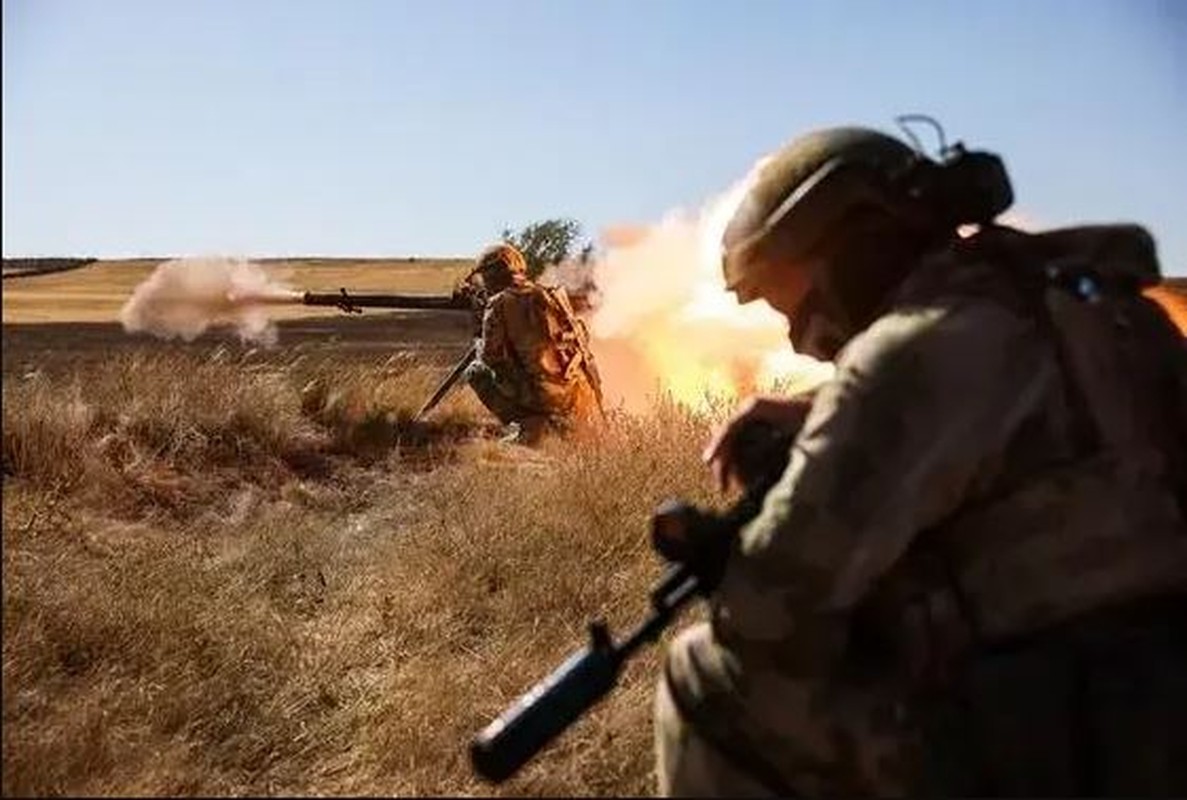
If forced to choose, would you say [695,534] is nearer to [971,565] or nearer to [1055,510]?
[971,565]

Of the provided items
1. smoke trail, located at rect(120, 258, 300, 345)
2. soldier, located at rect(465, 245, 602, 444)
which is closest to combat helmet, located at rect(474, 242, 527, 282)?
soldier, located at rect(465, 245, 602, 444)

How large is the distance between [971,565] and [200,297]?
1178 centimetres

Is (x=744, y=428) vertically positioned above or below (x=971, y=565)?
above

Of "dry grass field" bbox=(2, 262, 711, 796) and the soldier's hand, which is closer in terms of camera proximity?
the soldier's hand

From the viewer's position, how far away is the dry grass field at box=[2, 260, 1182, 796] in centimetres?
457

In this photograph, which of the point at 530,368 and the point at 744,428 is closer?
the point at 744,428

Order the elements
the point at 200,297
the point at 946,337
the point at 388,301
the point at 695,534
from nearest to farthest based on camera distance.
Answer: the point at 946,337 → the point at 695,534 → the point at 200,297 → the point at 388,301

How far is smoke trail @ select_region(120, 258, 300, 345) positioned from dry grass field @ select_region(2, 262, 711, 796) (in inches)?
19.3

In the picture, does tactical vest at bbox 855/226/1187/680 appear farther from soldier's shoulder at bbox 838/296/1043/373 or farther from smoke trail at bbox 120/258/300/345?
smoke trail at bbox 120/258/300/345

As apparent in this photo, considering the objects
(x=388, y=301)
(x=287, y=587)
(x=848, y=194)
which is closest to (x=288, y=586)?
(x=287, y=587)

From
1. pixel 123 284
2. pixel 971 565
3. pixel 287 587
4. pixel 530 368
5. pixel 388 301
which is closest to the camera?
pixel 971 565

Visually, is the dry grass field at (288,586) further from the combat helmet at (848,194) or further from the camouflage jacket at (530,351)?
the combat helmet at (848,194)

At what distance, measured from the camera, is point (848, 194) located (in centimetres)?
316

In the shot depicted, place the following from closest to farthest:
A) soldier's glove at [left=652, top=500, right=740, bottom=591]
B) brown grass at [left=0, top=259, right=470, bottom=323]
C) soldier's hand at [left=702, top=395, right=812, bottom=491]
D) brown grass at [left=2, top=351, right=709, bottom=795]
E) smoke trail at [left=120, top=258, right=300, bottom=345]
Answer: soldier's glove at [left=652, top=500, right=740, bottom=591] → soldier's hand at [left=702, top=395, right=812, bottom=491] → brown grass at [left=2, top=351, right=709, bottom=795] → smoke trail at [left=120, top=258, right=300, bottom=345] → brown grass at [left=0, top=259, right=470, bottom=323]
